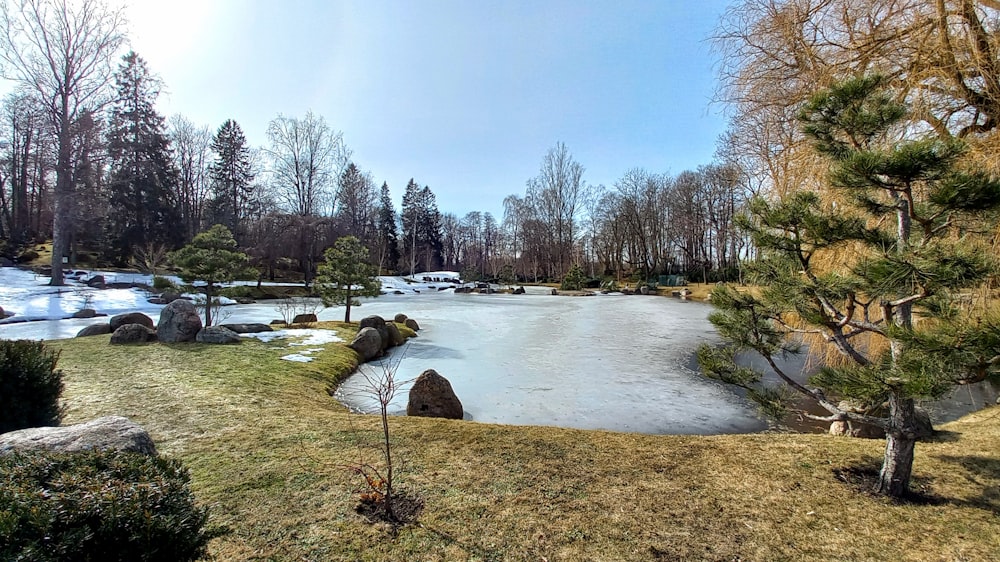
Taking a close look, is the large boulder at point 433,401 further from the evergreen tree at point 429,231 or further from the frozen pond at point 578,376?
the evergreen tree at point 429,231

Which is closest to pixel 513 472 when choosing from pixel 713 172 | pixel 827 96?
pixel 827 96

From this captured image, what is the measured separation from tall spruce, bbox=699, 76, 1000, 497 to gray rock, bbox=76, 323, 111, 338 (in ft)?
35.5

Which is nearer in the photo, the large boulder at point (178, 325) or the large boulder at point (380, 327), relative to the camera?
the large boulder at point (178, 325)

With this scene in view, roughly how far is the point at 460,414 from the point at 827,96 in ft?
13.6

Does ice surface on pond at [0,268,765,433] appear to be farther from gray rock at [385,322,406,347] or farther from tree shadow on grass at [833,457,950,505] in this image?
tree shadow on grass at [833,457,950,505]

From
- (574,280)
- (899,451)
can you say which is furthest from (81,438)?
(574,280)

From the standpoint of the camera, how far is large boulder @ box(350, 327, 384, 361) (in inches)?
304

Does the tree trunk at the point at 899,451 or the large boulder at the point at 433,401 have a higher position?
the tree trunk at the point at 899,451

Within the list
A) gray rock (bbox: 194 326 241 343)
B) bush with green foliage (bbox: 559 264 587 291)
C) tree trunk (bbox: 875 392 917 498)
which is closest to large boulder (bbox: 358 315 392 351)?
gray rock (bbox: 194 326 241 343)

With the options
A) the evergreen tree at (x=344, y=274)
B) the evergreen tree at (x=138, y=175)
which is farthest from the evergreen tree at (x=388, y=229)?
the evergreen tree at (x=344, y=274)

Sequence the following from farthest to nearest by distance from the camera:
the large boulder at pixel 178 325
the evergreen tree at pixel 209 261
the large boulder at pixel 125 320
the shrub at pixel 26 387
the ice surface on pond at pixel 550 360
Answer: the evergreen tree at pixel 209 261
the large boulder at pixel 125 320
the large boulder at pixel 178 325
the ice surface on pond at pixel 550 360
the shrub at pixel 26 387

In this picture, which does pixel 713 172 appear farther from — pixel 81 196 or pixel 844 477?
pixel 81 196

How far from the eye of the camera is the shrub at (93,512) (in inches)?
41.5

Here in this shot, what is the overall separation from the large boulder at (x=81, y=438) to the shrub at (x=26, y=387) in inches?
30.4
